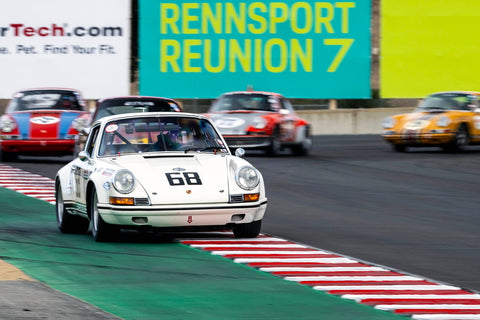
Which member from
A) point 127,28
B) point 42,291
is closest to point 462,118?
point 127,28

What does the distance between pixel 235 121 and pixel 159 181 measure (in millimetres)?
12767

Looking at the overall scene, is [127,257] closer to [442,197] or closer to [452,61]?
[442,197]

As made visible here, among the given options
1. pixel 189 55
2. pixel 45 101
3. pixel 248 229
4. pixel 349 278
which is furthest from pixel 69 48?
pixel 349 278

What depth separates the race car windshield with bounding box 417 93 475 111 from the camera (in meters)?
26.1

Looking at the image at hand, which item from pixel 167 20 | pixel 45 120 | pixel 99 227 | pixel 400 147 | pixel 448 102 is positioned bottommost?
pixel 400 147

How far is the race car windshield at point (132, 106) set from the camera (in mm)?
19656

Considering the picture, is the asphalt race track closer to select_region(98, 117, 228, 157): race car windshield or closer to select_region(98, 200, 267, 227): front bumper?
select_region(98, 200, 267, 227): front bumper

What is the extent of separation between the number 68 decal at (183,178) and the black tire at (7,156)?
12120mm

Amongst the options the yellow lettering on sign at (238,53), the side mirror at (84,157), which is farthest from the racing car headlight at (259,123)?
the side mirror at (84,157)

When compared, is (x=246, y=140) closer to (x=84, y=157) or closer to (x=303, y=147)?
(x=303, y=147)

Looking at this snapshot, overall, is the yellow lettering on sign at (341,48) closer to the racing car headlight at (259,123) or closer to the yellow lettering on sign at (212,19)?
the yellow lettering on sign at (212,19)

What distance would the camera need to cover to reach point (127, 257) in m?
10.4

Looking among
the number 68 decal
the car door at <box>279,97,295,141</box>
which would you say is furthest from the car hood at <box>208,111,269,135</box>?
the number 68 decal

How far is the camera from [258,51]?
3447 cm
